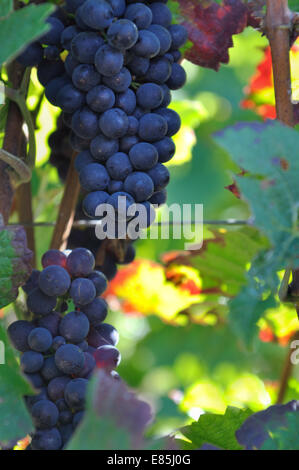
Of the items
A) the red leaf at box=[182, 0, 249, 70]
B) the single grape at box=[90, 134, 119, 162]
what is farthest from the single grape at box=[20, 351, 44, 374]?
the red leaf at box=[182, 0, 249, 70]

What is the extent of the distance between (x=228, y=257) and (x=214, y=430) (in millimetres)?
474

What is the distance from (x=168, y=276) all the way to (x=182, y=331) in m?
0.44

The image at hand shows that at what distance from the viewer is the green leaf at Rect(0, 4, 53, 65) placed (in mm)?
533

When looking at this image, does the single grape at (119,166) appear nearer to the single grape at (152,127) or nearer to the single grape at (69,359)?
the single grape at (152,127)

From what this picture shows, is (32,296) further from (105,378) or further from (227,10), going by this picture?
(227,10)

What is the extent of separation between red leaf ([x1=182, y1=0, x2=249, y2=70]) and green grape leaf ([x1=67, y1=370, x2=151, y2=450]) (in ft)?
1.63

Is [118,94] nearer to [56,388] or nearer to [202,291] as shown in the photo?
[56,388]

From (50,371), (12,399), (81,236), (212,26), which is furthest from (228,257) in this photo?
(12,399)

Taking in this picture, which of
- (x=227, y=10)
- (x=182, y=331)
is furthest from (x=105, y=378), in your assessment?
(x=182, y=331)

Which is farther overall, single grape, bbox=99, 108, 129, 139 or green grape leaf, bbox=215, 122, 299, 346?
single grape, bbox=99, 108, 129, 139

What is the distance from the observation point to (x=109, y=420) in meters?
0.46

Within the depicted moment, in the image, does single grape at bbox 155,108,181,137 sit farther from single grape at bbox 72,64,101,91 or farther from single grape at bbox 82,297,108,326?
single grape at bbox 82,297,108,326

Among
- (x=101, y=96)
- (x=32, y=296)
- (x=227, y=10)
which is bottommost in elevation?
(x=32, y=296)

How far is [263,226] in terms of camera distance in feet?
1.63
